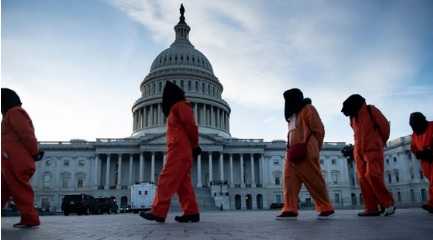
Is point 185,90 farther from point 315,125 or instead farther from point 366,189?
point 315,125

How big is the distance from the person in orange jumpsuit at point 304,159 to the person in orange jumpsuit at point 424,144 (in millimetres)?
3198

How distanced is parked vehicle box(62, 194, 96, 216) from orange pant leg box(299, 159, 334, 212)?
28.0m

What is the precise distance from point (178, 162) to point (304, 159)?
2841 mm

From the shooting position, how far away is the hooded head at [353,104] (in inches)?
418

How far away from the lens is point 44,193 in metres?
70.8

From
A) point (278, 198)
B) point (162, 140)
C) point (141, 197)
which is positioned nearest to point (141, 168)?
point (162, 140)

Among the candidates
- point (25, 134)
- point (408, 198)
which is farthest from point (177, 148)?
point (408, 198)

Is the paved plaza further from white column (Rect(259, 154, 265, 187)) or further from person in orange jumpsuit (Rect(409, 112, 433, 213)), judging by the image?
white column (Rect(259, 154, 265, 187))

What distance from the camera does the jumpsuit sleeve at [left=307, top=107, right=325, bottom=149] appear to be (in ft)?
31.8

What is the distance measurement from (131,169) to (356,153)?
64210mm

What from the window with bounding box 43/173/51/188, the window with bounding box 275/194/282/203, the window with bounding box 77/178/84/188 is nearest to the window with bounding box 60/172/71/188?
the window with bounding box 77/178/84/188

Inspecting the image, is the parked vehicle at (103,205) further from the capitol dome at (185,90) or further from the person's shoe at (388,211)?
the capitol dome at (185,90)

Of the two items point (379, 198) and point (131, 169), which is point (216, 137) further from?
point (379, 198)

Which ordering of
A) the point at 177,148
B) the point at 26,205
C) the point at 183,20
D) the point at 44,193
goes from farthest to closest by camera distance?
1. the point at 183,20
2. the point at 44,193
3. the point at 177,148
4. the point at 26,205
